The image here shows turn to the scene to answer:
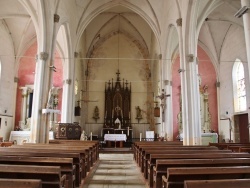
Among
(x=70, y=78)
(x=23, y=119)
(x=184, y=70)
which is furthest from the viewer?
(x=23, y=119)

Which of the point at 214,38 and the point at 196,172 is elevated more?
the point at 214,38

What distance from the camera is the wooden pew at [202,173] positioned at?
11.9ft

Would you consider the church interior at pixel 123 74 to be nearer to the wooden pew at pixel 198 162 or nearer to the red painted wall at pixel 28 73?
the red painted wall at pixel 28 73

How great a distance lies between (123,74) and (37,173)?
74.8 ft

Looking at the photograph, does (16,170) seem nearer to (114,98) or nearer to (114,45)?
(114,98)

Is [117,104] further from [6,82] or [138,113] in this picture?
[6,82]

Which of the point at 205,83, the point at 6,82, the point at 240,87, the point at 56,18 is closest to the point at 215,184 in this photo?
the point at 56,18

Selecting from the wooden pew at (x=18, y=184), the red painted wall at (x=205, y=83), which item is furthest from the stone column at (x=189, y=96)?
the wooden pew at (x=18, y=184)

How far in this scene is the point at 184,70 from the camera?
12602 millimetres

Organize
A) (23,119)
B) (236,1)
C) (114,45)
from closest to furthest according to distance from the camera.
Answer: (236,1)
(23,119)
(114,45)

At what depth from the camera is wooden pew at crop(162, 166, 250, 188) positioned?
3633 mm

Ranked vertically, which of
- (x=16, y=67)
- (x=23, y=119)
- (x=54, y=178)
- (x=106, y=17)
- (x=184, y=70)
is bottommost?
(x=54, y=178)

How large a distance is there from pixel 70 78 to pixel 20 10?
229 inches

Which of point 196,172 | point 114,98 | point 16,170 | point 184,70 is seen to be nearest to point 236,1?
point 184,70
